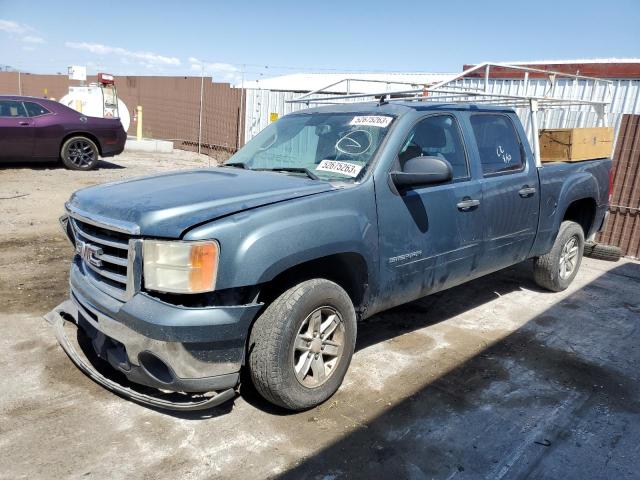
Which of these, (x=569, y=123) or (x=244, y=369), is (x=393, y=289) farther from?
(x=569, y=123)

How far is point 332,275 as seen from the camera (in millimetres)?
3527

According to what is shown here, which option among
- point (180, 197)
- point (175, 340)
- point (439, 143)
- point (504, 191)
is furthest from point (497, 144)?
point (175, 340)

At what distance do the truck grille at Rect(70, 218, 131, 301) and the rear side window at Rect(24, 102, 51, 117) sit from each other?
951 cm

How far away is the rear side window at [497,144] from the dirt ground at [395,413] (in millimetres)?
1453

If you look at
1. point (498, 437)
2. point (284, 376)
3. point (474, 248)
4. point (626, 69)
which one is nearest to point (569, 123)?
point (626, 69)

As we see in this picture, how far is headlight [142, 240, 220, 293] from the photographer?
8.99 ft

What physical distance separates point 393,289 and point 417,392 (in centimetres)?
71

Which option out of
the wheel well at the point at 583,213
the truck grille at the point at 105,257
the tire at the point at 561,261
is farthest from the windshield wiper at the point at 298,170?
the wheel well at the point at 583,213

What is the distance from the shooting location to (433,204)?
12.8 ft

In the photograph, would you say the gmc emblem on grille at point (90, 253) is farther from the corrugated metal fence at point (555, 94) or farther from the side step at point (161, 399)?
the corrugated metal fence at point (555, 94)

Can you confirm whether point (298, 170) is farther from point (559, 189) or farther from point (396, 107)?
point (559, 189)

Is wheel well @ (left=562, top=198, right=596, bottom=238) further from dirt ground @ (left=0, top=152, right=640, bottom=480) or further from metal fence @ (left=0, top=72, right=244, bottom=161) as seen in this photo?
metal fence @ (left=0, top=72, right=244, bottom=161)

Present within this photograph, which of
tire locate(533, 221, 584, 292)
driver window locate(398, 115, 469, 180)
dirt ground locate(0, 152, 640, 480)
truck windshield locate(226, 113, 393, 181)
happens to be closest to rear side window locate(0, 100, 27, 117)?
dirt ground locate(0, 152, 640, 480)

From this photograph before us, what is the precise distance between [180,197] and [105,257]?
1.80ft
